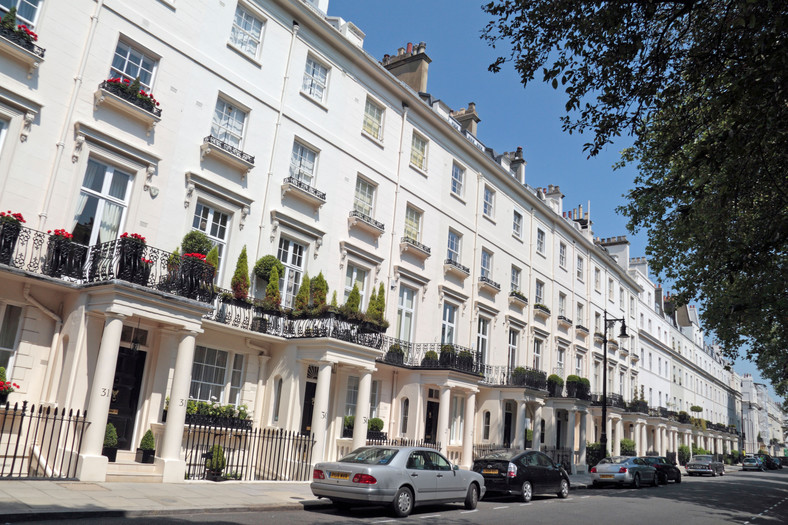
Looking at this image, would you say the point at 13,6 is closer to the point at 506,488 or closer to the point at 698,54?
the point at 698,54

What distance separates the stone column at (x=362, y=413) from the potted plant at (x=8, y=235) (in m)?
10.1

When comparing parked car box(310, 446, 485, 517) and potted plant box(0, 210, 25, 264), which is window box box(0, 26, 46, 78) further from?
parked car box(310, 446, 485, 517)

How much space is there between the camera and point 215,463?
1463 cm

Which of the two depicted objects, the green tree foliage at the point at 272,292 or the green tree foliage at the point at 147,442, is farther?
A: the green tree foliage at the point at 272,292

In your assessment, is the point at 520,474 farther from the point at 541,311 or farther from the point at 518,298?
the point at 541,311

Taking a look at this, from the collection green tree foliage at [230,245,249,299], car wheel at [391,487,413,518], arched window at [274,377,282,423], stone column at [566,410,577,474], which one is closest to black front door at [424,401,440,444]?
arched window at [274,377,282,423]

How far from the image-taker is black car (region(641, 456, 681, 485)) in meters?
28.6

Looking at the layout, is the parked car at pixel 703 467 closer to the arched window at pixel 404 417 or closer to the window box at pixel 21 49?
the arched window at pixel 404 417

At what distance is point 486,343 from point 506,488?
39.4ft

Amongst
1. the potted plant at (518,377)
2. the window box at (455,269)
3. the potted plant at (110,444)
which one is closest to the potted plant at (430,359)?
the window box at (455,269)

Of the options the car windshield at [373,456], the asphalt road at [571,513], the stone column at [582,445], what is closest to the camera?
the asphalt road at [571,513]

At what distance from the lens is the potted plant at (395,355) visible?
70.4ft

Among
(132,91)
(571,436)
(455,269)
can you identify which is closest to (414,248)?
(455,269)

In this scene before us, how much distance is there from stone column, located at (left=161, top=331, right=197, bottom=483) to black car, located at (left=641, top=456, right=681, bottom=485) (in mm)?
22273
